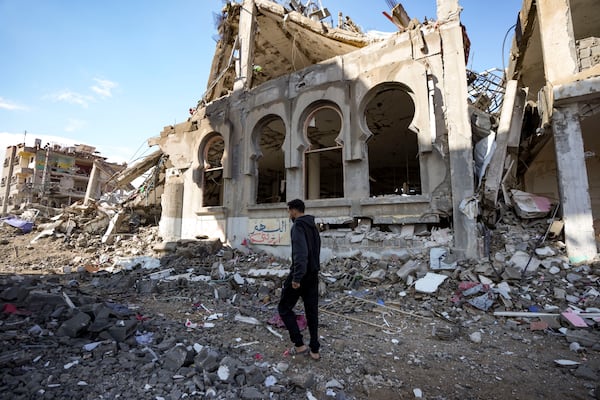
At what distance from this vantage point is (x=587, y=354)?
3389mm

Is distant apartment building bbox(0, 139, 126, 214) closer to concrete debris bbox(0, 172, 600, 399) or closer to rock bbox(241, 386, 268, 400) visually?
concrete debris bbox(0, 172, 600, 399)

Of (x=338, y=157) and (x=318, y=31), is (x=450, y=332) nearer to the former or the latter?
(x=318, y=31)

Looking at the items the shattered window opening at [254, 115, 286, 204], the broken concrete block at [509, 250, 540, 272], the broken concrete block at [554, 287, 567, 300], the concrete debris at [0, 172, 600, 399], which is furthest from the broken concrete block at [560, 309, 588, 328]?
the shattered window opening at [254, 115, 286, 204]

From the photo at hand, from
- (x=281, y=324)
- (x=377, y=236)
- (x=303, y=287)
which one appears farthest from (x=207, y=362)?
(x=377, y=236)

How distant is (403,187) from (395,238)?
10657 mm

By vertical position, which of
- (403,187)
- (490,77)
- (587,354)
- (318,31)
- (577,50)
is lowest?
(587,354)

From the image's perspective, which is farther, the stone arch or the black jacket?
the stone arch

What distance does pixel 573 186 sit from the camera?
20.0ft

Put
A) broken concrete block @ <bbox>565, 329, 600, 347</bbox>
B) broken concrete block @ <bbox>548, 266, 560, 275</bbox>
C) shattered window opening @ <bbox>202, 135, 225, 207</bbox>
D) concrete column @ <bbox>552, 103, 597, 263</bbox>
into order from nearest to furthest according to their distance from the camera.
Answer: broken concrete block @ <bbox>565, 329, 600, 347</bbox>
broken concrete block @ <bbox>548, 266, 560, 275</bbox>
concrete column @ <bbox>552, 103, 597, 263</bbox>
shattered window opening @ <bbox>202, 135, 225, 207</bbox>

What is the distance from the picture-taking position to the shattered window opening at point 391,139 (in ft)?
29.8

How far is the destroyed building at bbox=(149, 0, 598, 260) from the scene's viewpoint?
6.62 meters

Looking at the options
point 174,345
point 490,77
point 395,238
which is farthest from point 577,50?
point 174,345

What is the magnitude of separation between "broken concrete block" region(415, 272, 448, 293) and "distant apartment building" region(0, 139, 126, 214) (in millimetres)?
38111

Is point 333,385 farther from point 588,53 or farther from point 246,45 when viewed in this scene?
point 246,45
